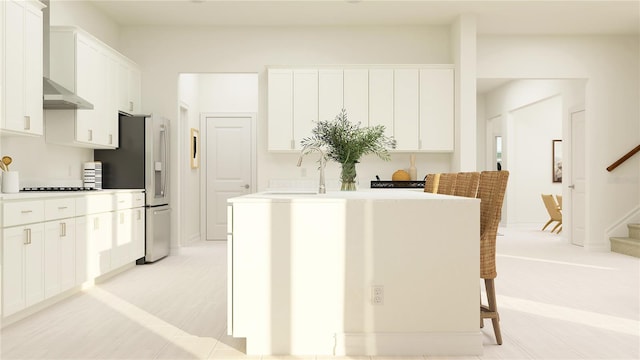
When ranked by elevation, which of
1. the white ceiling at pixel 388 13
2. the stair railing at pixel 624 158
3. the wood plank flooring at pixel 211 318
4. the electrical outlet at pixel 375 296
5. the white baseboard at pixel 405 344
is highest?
the white ceiling at pixel 388 13

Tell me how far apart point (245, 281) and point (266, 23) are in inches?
191

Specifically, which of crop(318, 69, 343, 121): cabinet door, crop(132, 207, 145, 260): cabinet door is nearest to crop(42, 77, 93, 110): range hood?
crop(132, 207, 145, 260): cabinet door

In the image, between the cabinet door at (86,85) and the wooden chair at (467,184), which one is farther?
the cabinet door at (86,85)

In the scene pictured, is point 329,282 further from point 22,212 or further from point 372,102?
point 372,102

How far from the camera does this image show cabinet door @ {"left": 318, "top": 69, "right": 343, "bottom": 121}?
6938 mm

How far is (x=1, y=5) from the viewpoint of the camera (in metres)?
3.94

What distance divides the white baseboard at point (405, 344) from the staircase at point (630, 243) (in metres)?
5.19

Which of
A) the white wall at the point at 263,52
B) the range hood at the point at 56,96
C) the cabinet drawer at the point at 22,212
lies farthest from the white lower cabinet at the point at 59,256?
the white wall at the point at 263,52

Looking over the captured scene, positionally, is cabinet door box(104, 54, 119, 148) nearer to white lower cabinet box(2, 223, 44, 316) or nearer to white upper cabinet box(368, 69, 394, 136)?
white lower cabinet box(2, 223, 44, 316)

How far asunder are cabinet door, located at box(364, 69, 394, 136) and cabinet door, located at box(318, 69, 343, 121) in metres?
0.41

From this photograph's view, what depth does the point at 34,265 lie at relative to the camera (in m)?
3.86

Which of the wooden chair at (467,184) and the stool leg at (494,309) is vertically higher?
the wooden chair at (467,184)

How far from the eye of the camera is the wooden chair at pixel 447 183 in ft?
13.6

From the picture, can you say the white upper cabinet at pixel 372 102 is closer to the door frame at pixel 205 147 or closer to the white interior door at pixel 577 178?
the door frame at pixel 205 147
